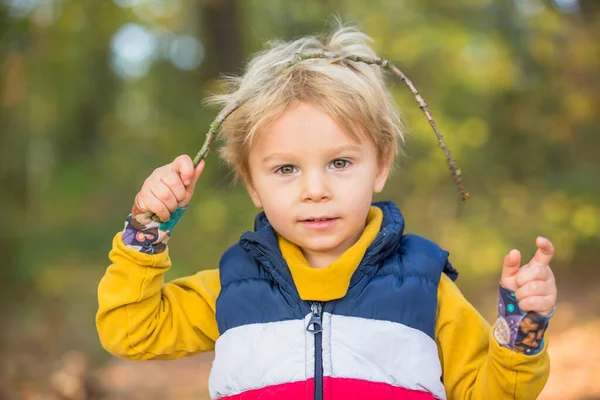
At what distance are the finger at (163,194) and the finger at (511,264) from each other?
981 mm

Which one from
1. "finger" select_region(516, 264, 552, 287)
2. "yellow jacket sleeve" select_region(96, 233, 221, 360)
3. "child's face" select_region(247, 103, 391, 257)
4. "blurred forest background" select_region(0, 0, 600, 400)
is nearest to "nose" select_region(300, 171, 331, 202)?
"child's face" select_region(247, 103, 391, 257)

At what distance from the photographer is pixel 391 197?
7672 mm

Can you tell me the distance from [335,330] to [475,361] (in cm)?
44

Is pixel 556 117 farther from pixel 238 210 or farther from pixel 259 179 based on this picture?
→ pixel 259 179

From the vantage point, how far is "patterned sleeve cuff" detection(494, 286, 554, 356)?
1845mm

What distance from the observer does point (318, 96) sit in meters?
2.17

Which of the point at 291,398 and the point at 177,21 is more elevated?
the point at 177,21

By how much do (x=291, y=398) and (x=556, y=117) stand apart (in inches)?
260

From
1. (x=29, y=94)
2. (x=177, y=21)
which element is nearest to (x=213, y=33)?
(x=29, y=94)

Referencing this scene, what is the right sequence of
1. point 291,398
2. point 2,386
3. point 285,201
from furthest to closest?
1. point 2,386
2. point 285,201
3. point 291,398

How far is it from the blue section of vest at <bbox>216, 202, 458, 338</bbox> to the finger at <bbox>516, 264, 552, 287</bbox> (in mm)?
360

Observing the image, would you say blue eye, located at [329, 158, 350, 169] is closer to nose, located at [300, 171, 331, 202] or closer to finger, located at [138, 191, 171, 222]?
nose, located at [300, 171, 331, 202]

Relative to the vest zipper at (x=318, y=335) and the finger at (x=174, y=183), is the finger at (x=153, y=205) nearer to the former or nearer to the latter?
the finger at (x=174, y=183)

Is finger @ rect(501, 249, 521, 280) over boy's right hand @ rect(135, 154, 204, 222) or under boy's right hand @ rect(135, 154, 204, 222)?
under
